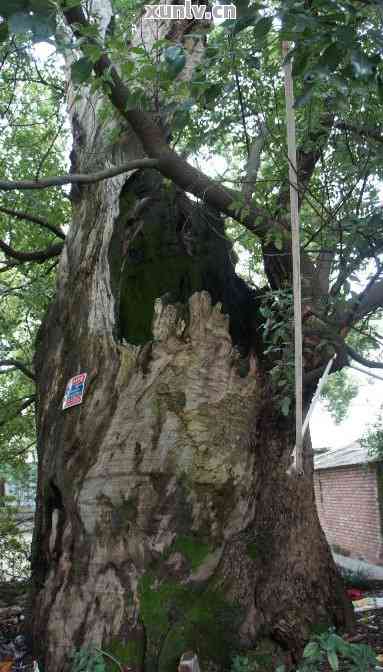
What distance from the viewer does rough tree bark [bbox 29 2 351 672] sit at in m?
4.12

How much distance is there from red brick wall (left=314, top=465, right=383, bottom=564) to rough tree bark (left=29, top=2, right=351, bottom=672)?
9326 mm

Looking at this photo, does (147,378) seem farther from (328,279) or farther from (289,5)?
(289,5)

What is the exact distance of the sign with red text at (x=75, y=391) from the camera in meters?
4.58

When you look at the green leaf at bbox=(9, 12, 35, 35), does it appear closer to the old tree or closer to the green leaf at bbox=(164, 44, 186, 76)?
the green leaf at bbox=(164, 44, 186, 76)

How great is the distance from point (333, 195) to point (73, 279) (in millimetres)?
2384

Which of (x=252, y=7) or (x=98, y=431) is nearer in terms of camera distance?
(x=252, y=7)

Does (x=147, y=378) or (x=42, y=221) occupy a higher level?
(x=42, y=221)

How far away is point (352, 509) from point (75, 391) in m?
12.1

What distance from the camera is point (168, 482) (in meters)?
4.23

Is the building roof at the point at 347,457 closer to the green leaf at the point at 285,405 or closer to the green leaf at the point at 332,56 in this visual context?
the green leaf at the point at 285,405

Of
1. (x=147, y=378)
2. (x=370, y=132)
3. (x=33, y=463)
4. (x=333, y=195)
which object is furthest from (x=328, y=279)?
(x=33, y=463)

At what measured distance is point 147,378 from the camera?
436cm

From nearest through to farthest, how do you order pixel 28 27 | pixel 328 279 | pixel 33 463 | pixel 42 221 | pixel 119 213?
pixel 28 27, pixel 328 279, pixel 119 213, pixel 42 221, pixel 33 463

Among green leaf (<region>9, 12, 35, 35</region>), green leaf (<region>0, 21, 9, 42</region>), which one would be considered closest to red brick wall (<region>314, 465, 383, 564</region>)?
green leaf (<region>0, 21, 9, 42</region>)
